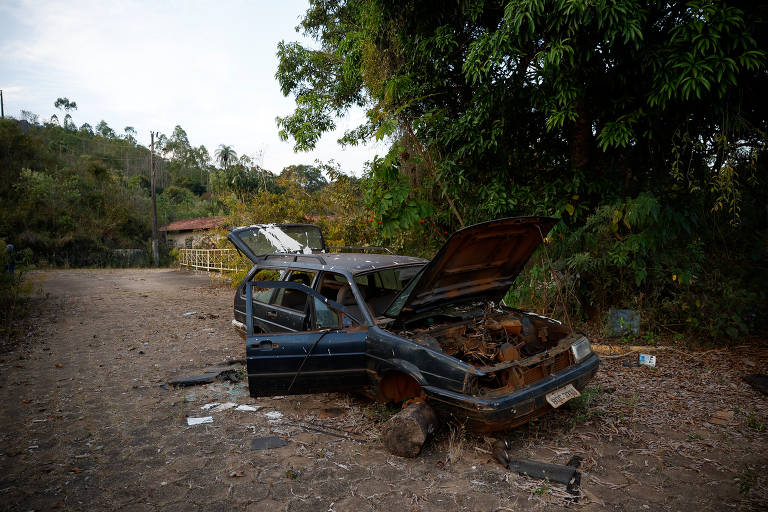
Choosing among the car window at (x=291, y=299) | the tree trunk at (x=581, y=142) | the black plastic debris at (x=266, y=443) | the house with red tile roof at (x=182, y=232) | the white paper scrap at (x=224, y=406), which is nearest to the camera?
the black plastic debris at (x=266, y=443)

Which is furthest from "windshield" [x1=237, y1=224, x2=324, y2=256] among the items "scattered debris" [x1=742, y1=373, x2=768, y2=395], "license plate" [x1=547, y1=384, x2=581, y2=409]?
"scattered debris" [x1=742, y1=373, x2=768, y2=395]

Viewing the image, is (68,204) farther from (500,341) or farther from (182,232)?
(500,341)

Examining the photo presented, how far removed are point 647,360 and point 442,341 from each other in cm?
353

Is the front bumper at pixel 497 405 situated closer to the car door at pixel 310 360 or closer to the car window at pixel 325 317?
the car door at pixel 310 360

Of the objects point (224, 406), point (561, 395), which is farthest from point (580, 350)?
point (224, 406)

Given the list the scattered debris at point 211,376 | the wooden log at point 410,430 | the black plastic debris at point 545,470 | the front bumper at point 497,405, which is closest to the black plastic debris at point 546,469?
the black plastic debris at point 545,470

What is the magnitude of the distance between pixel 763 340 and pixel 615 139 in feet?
12.7

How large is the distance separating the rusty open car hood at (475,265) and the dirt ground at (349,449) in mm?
1178

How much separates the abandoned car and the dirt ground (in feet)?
1.48

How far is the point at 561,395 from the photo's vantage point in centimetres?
333

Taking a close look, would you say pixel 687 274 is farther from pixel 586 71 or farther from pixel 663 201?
pixel 586 71

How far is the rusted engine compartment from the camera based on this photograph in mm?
3369

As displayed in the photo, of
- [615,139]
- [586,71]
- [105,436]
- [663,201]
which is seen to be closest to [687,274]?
[663,201]

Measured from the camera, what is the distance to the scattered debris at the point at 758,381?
14.9 feet
